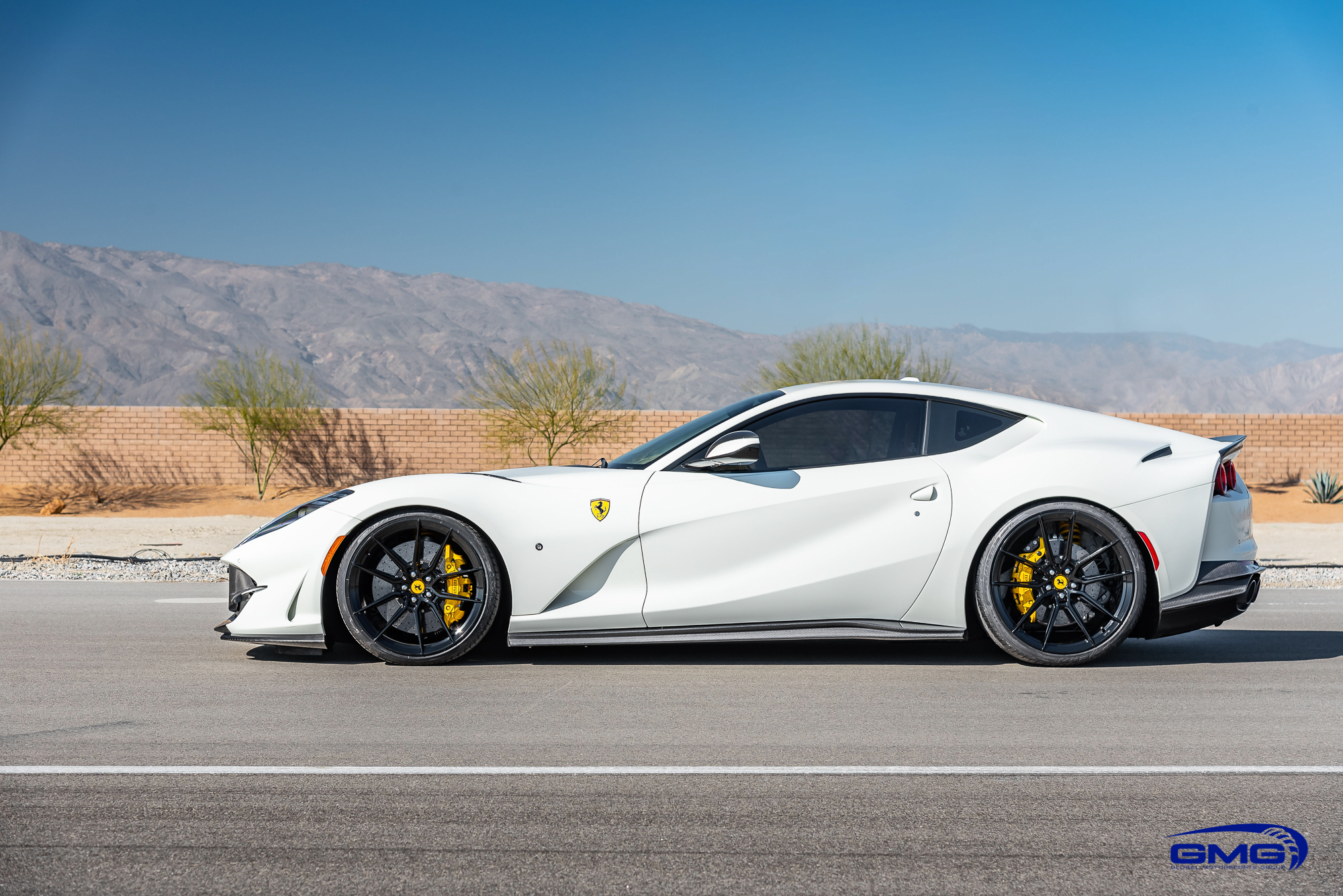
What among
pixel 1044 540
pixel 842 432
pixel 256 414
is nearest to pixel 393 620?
pixel 842 432

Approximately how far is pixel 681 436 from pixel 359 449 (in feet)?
85.1

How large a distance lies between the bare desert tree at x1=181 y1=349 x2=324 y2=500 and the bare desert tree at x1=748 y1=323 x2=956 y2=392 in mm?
13356

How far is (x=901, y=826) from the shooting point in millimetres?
3088

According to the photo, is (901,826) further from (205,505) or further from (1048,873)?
(205,505)

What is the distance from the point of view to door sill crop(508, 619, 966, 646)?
511cm

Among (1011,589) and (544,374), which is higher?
(544,374)

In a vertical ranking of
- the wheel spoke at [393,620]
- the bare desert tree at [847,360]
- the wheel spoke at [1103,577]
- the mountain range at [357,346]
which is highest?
the mountain range at [357,346]

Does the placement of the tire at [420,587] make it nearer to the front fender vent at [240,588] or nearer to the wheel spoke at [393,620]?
the wheel spoke at [393,620]

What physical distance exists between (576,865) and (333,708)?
204 centimetres

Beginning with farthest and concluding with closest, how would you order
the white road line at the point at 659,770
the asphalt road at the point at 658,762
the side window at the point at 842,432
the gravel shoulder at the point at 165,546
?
the gravel shoulder at the point at 165,546
the side window at the point at 842,432
the white road line at the point at 659,770
the asphalt road at the point at 658,762

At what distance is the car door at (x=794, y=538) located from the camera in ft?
16.8

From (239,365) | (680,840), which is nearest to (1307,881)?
(680,840)

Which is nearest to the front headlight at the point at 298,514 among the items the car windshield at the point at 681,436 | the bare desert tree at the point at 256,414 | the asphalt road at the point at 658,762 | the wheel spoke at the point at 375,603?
→ the wheel spoke at the point at 375,603

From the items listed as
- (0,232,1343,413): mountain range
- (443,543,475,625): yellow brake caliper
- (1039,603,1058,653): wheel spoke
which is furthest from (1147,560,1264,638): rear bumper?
(0,232,1343,413): mountain range
